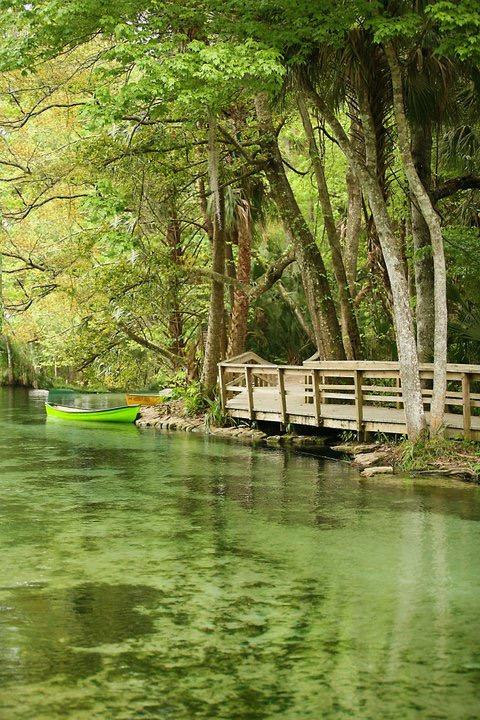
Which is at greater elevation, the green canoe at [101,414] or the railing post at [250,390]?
the railing post at [250,390]

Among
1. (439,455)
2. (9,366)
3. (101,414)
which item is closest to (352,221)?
(101,414)

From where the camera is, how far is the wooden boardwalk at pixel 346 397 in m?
12.5

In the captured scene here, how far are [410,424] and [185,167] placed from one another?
7352mm

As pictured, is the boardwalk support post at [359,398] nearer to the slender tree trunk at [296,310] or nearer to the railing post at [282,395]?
A: the railing post at [282,395]

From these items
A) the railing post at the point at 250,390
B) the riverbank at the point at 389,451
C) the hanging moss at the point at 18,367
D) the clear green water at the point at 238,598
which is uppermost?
the hanging moss at the point at 18,367

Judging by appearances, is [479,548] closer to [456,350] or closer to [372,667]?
[372,667]

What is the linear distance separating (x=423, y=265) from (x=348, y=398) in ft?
7.62

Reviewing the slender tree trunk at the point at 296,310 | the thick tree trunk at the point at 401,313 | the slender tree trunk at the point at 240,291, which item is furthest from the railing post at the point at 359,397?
the slender tree trunk at the point at 240,291

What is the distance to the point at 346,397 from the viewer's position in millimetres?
14672

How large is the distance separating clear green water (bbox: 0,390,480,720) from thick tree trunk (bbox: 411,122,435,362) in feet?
9.90

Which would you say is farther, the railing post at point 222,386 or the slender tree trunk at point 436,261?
the railing post at point 222,386

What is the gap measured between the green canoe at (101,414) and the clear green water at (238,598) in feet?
29.7

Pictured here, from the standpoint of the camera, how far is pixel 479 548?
821 centimetres

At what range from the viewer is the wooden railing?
1248 centimetres
